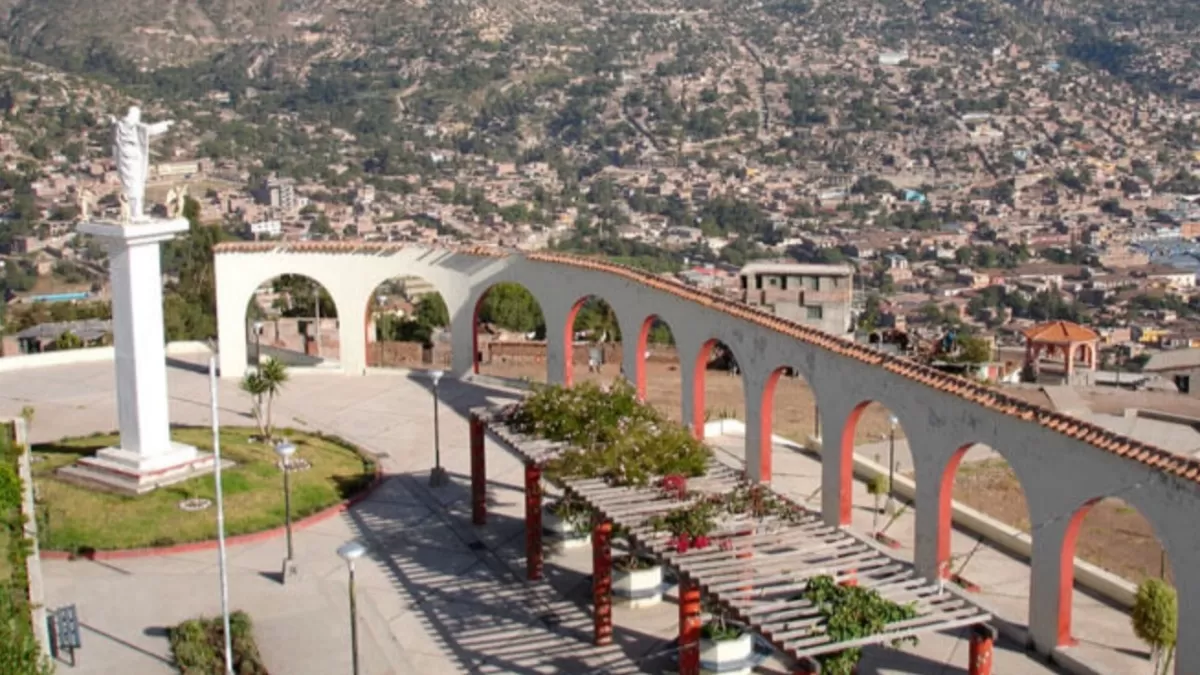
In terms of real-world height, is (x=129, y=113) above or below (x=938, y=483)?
above

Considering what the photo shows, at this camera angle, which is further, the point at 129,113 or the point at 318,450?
the point at 318,450

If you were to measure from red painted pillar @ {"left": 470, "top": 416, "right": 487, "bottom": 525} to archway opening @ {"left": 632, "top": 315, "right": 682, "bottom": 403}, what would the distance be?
14.3ft

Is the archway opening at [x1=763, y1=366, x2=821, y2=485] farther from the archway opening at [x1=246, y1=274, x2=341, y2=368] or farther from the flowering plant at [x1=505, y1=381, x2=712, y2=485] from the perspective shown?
the archway opening at [x1=246, y1=274, x2=341, y2=368]

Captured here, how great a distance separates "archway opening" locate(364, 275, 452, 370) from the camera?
33.4 meters

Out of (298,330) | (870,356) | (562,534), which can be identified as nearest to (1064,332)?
(870,356)

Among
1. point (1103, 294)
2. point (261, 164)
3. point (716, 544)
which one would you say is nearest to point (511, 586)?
point (716, 544)

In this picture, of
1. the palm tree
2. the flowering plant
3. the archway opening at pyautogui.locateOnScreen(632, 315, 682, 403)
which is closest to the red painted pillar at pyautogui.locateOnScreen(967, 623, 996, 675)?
the flowering plant

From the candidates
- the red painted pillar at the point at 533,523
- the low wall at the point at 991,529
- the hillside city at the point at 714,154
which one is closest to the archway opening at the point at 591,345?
the low wall at the point at 991,529

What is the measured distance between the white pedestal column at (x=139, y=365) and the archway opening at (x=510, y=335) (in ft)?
36.3

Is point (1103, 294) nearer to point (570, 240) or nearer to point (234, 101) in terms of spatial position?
point (570, 240)

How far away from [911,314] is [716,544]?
56218mm

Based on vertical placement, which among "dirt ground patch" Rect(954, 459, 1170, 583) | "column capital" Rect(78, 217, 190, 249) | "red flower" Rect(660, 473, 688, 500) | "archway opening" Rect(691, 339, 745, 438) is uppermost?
"column capital" Rect(78, 217, 190, 249)

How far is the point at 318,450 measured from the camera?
22781 millimetres

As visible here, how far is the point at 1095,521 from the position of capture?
68.5 feet
